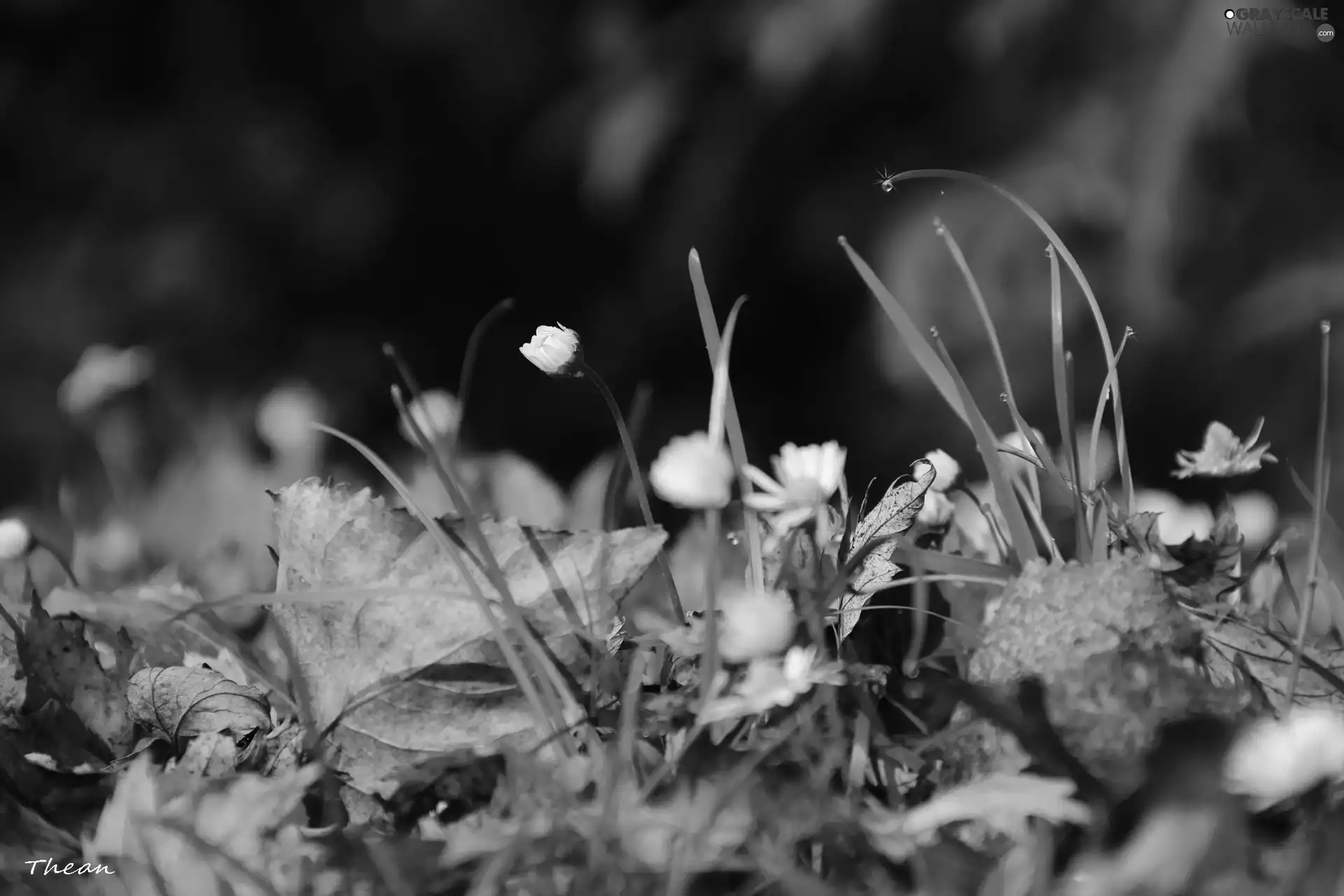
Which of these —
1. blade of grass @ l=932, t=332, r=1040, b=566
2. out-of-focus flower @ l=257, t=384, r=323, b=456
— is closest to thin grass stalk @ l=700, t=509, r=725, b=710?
blade of grass @ l=932, t=332, r=1040, b=566

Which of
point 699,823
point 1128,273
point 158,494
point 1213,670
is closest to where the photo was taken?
point 699,823

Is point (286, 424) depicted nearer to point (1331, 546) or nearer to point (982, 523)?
point (982, 523)

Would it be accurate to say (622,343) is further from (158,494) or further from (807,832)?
(807,832)

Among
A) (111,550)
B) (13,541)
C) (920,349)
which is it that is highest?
(920,349)

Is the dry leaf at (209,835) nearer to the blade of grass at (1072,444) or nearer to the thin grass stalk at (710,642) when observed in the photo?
the thin grass stalk at (710,642)

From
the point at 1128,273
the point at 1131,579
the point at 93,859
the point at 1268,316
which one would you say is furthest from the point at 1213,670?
the point at 1268,316

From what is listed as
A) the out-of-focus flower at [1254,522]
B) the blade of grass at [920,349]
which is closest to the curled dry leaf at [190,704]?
the blade of grass at [920,349]

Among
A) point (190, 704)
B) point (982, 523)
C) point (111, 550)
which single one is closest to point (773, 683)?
point (190, 704)
